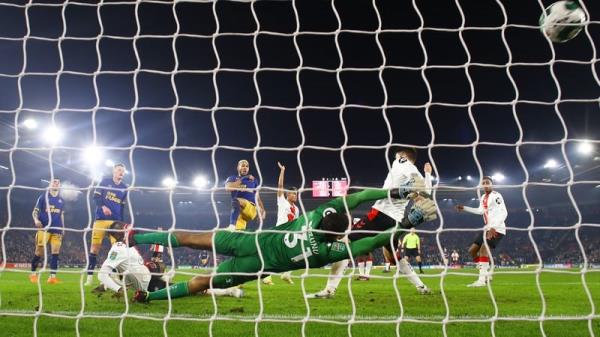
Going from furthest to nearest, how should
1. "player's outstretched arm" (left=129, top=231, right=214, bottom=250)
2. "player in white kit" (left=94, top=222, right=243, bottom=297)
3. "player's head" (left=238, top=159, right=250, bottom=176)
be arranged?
1. "player's head" (left=238, top=159, right=250, bottom=176)
2. "player in white kit" (left=94, top=222, right=243, bottom=297)
3. "player's outstretched arm" (left=129, top=231, right=214, bottom=250)

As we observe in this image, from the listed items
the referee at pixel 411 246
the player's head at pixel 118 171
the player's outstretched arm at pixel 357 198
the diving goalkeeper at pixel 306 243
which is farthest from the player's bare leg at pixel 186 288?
the referee at pixel 411 246

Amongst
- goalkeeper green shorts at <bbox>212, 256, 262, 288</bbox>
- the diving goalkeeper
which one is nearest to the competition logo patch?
the diving goalkeeper

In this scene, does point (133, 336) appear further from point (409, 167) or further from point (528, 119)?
point (528, 119)

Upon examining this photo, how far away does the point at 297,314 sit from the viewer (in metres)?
5.18

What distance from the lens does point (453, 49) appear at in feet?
79.6

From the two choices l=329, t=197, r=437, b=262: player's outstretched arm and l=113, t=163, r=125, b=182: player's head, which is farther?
l=113, t=163, r=125, b=182: player's head

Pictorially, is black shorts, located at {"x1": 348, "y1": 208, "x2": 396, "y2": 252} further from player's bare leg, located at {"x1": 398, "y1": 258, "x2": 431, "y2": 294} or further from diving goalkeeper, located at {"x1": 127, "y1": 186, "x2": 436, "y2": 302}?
diving goalkeeper, located at {"x1": 127, "y1": 186, "x2": 436, "y2": 302}

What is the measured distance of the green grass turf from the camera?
4.20 meters

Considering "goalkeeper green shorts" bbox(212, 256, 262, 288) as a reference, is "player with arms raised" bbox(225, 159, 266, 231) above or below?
above

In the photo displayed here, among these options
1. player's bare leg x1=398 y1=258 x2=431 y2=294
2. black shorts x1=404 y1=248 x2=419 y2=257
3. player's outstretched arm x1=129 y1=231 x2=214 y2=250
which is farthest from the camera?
black shorts x1=404 y1=248 x2=419 y2=257

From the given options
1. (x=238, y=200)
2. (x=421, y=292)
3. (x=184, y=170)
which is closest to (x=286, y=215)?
(x=238, y=200)

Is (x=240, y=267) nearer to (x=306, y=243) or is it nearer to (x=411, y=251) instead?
(x=306, y=243)

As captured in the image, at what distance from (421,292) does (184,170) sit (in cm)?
3638

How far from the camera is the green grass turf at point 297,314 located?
13.8ft
